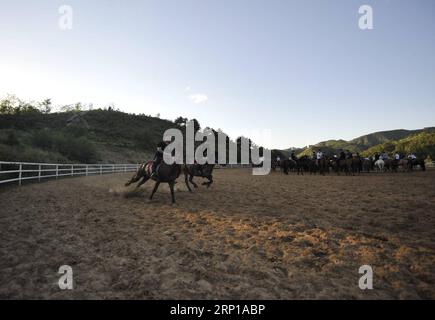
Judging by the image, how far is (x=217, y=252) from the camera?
14.4 feet

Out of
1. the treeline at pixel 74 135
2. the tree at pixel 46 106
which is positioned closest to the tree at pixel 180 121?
the treeline at pixel 74 135

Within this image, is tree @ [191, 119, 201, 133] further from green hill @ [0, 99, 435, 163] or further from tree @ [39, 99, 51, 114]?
tree @ [39, 99, 51, 114]

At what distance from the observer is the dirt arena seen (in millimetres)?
3176

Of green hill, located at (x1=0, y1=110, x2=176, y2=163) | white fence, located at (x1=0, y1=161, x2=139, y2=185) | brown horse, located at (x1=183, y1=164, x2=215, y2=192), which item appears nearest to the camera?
white fence, located at (x1=0, y1=161, x2=139, y2=185)

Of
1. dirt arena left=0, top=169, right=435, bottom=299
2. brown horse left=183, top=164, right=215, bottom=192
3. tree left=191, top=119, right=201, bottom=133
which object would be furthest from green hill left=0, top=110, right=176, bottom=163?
dirt arena left=0, top=169, right=435, bottom=299

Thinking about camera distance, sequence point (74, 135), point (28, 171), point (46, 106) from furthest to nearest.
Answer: point (46, 106)
point (74, 135)
point (28, 171)

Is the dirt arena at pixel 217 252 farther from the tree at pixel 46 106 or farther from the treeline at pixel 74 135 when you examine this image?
the tree at pixel 46 106

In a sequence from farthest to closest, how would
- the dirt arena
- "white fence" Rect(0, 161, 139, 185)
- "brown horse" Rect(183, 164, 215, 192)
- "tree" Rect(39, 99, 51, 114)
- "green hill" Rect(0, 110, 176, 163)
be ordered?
1. "tree" Rect(39, 99, 51, 114)
2. "green hill" Rect(0, 110, 176, 163)
3. "brown horse" Rect(183, 164, 215, 192)
4. "white fence" Rect(0, 161, 139, 185)
5. the dirt arena

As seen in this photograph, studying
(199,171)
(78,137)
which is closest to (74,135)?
(78,137)

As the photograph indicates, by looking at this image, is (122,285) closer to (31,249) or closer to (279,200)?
(31,249)

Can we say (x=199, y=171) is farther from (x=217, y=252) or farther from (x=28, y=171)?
(x=28, y=171)

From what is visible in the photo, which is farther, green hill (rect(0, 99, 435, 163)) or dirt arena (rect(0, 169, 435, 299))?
green hill (rect(0, 99, 435, 163))

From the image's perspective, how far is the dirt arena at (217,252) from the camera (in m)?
3.18
